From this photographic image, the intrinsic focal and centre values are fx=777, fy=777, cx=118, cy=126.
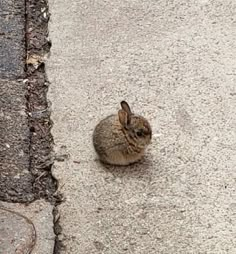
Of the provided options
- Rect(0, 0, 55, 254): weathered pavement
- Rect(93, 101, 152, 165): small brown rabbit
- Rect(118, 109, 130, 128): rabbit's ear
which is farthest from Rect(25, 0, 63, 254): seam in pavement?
Rect(118, 109, 130, 128): rabbit's ear

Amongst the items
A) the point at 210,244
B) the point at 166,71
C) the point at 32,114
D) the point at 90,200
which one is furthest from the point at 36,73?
the point at 210,244

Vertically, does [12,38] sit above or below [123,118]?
below

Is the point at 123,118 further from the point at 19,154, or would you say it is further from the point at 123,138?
the point at 19,154

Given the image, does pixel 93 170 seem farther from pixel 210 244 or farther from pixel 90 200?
pixel 210 244

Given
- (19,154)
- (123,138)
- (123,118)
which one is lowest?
(19,154)

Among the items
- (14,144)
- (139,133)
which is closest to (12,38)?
(14,144)

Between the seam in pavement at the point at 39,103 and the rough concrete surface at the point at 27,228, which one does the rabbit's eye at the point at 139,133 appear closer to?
the seam in pavement at the point at 39,103
